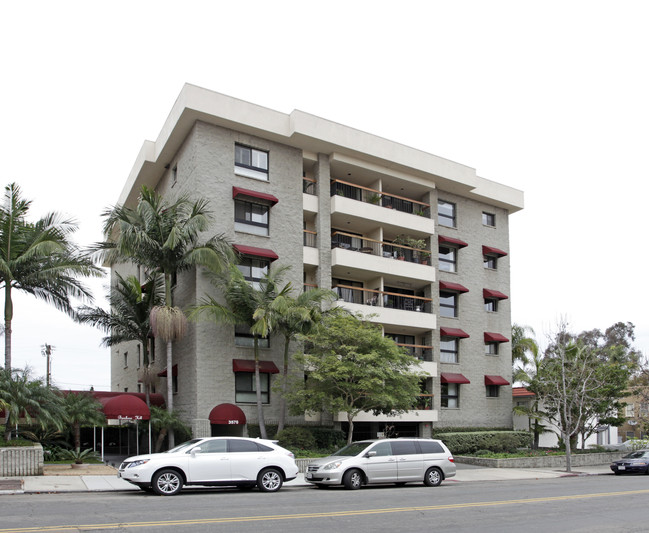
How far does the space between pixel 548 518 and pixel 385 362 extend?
42.0 ft

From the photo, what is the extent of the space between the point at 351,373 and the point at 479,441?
11283 mm

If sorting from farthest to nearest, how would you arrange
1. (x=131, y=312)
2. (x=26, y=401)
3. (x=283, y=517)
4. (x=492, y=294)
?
(x=492, y=294) → (x=131, y=312) → (x=26, y=401) → (x=283, y=517)

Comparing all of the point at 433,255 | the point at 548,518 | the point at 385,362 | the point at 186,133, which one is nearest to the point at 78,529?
the point at 548,518

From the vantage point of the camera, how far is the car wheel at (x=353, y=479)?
1908 cm

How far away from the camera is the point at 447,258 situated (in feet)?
124

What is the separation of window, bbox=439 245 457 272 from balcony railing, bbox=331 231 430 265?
1.89 metres

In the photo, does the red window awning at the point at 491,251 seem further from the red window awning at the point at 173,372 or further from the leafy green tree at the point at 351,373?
the red window awning at the point at 173,372

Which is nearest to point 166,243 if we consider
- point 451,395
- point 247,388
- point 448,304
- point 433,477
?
point 247,388

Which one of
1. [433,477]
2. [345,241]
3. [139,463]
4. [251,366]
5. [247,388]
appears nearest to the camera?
[139,463]

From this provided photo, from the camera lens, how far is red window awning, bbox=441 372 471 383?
3481 centimetres

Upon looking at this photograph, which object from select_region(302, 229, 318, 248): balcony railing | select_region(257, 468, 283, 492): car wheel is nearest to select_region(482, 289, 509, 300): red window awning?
select_region(302, 229, 318, 248): balcony railing

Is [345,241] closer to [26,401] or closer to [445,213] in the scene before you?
[445,213]

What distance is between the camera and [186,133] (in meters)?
30.0

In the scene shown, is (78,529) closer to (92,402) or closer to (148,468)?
(148,468)
